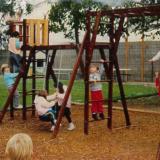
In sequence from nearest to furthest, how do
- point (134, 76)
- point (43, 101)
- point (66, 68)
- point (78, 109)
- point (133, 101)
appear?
1. point (43, 101)
2. point (78, 109)
3. point (133, 101)
4. point (134, 76)
5. point (66, 68)

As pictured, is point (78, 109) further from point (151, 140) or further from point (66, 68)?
point (66, 68)

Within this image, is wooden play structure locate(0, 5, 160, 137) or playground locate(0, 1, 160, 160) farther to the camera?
wooden play structure locate(0, 5, 160, 137)

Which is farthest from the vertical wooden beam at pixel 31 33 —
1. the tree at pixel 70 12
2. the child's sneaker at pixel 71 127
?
the tree at pixel 70 12

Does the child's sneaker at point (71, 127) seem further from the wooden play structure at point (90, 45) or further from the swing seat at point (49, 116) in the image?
the wooden play structure at point (90, 45)

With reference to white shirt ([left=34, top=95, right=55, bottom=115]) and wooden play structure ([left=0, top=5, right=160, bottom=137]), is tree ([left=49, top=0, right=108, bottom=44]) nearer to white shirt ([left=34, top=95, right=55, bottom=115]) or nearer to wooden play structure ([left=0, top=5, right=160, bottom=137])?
wooden play structure ([left=0, top=5, right=160, bottom=137])

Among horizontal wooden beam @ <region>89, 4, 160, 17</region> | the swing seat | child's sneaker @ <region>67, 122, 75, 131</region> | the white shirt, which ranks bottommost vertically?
child's sneaker @ <region>67, 122, 75, 131</region>

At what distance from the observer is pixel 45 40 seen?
11484 mm

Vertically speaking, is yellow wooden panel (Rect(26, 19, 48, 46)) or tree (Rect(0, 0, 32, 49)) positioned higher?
tree (Rect(0, 0, 32, 49))

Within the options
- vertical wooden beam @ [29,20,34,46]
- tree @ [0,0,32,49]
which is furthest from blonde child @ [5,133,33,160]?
tree @ [0,0,32,49]

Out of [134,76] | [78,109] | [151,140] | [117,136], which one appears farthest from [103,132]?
[134,76]

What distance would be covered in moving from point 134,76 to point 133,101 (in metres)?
9.11

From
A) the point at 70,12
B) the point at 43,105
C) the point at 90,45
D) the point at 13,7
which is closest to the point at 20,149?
the point at 90,45

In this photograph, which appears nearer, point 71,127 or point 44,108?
point 44,108

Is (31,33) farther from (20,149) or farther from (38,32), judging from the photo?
(20,149)
